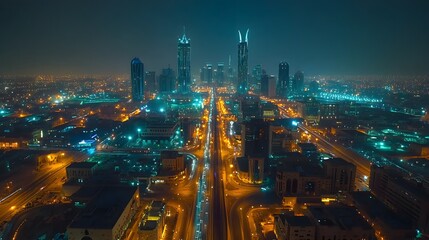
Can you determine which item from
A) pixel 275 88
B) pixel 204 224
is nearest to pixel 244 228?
pixel 204 224

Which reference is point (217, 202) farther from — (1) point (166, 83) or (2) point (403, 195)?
(1) point (166, 83)

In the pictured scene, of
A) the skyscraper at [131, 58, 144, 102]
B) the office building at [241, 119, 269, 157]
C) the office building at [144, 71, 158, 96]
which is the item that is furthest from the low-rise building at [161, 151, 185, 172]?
the office building at [144, 71, 158, 96]

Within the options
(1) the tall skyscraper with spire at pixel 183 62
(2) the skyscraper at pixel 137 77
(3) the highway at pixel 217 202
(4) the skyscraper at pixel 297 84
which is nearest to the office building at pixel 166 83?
(1) the tall skyscraper with spire at pixel 183 62

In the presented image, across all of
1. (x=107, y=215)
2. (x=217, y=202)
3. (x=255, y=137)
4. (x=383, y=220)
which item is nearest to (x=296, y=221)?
(x=383, y=220)

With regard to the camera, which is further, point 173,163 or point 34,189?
point 173,163

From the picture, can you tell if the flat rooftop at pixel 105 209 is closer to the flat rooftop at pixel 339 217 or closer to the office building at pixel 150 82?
the flat rooftop at pixel 339 217

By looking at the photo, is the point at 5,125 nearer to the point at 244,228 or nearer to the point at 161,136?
the point at 161,136

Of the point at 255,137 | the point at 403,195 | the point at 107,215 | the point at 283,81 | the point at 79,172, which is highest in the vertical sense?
the point at 283,81
